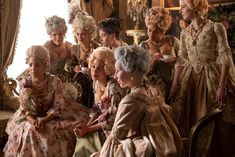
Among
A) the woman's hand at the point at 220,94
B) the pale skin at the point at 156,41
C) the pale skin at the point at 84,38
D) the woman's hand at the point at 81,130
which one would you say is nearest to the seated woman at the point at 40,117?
the woman's hand at the point at 81,130

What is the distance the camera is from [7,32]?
14.9 ft

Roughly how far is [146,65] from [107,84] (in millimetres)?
629

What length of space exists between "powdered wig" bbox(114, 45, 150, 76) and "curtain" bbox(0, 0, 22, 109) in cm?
244

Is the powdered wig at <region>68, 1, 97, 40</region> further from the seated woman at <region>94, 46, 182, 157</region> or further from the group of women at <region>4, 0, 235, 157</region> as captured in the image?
the seated woman at <region>94, 46, 182, 157</region>

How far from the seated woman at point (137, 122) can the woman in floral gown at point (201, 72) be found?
100cm

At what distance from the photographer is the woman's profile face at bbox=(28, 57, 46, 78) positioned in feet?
10.3

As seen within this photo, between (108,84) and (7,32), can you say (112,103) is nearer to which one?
(108,84)

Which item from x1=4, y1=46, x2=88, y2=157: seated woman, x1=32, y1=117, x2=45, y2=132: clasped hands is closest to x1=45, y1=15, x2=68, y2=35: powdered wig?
x1=4, y1=46, x2=88, y2=157: seated woman

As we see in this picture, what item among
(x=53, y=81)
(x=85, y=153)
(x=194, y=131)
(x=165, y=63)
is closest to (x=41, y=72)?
(x=53, y=81)

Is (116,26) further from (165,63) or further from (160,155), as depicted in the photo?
(160,155)

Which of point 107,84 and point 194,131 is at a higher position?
point 107,84

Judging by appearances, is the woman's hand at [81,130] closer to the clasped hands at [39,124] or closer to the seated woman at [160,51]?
the clasped hands at [39,124]

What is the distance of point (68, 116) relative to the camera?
3299 millimetres

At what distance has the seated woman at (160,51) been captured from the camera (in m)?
3.44
